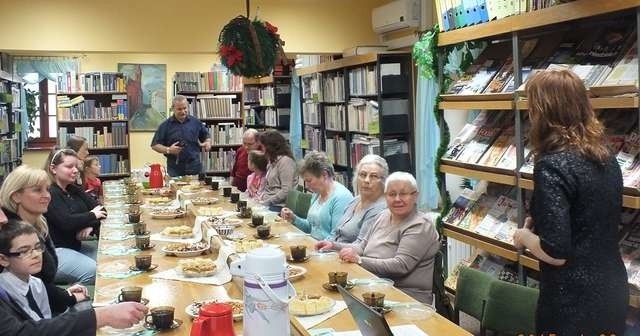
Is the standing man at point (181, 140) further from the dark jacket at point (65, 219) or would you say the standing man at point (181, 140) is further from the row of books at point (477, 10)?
the row of books at point (477, 10)

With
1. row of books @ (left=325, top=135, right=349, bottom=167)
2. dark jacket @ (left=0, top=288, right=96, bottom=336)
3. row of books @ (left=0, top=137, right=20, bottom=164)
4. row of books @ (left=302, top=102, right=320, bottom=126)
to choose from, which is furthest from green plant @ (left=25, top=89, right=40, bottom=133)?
dark jacket @ (left=0, top=288, right=96, bottom=336)

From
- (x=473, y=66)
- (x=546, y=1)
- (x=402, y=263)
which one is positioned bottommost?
(x=402, y=263)

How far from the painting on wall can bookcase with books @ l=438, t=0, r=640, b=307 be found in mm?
7268

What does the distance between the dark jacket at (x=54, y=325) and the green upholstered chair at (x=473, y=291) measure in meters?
1.47

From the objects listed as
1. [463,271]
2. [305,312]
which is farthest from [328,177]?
[305,312]

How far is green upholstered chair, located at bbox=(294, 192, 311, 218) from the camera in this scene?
4953 millimetres

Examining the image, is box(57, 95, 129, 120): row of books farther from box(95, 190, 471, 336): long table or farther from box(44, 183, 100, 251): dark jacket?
box(95, 190, 471, 336): long table

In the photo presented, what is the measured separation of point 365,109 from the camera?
668cm

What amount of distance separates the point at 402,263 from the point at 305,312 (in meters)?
0.95

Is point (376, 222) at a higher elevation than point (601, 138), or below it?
below

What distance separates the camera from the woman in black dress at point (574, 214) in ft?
7.24

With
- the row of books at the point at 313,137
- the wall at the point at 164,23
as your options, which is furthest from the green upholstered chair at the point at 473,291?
the row of books at the point at 313,137

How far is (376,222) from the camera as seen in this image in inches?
135

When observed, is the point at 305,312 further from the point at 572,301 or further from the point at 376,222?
the point at 376,222
